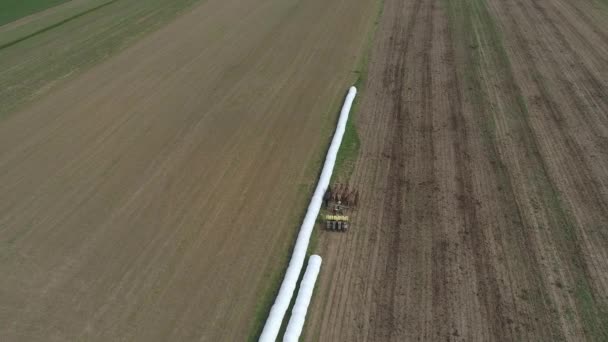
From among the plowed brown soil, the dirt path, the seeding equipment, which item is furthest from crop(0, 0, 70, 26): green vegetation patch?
the seeding equipment

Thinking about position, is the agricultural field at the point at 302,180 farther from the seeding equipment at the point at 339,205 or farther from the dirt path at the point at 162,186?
the seeding equipment at the point at 339,205

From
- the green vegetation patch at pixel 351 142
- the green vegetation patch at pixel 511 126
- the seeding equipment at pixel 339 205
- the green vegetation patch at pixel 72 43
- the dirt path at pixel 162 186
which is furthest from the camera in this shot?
the green vegetation patch at pixel 72 43

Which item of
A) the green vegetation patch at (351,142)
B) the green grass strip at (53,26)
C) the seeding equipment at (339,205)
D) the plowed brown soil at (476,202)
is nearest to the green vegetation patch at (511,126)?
the plowed brown soil at (476,202)

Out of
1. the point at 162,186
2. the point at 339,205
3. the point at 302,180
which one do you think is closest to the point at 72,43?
the point at 162,186

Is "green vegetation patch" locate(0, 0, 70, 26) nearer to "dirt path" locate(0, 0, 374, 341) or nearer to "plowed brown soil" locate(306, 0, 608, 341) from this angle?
"dirt path" locate(0, 0, 374, 341)

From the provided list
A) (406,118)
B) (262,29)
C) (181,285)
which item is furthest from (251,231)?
(262,29)

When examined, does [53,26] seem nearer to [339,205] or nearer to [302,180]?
[302,180]
